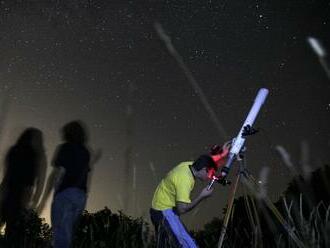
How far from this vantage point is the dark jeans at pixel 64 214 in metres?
5.85

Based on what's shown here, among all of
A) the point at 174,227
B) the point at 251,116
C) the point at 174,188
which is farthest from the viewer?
the point at 174,188

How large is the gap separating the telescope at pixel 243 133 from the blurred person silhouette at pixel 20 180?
228 cm

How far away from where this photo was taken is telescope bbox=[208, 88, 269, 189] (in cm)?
478

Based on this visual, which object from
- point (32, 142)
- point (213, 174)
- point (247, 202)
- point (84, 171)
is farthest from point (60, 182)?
point (247, 202)

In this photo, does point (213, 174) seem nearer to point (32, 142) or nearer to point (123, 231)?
point (123, 231)

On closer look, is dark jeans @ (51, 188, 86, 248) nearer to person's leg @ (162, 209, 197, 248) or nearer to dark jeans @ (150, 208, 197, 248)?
dark jeans @ (150, 208, 197, 248)

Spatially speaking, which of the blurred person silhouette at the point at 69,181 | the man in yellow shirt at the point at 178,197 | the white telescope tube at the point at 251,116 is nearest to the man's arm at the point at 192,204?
the man in yellow shirt at the point at 178,197

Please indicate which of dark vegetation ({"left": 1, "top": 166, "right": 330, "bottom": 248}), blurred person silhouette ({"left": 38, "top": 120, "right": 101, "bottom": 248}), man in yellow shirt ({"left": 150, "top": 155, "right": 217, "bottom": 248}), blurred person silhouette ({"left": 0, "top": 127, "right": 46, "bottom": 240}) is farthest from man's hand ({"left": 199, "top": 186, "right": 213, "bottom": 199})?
blurred person silhouette ({"left": 0, "top": 127, "right": 46, "bottom": 240})

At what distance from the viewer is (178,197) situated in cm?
551

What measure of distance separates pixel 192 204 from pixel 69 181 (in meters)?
1.34

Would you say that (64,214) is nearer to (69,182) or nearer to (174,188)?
(69,182)

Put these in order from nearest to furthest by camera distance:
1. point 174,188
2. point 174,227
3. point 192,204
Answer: point 192,204
point 174,227
point 174,188

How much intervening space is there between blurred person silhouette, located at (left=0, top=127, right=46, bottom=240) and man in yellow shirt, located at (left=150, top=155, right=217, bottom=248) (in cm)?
146

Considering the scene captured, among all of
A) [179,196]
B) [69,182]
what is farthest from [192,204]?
[69,182]
